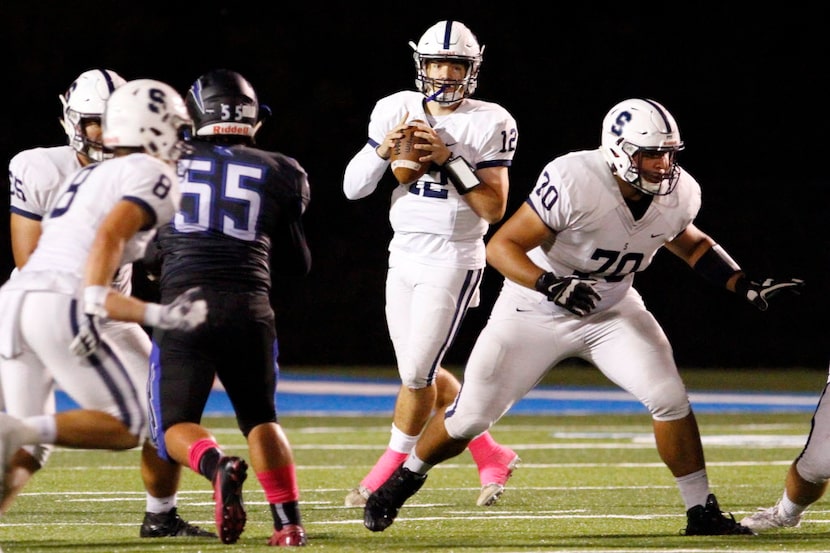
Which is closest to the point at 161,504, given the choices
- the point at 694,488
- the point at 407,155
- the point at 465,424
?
the point at 465,424

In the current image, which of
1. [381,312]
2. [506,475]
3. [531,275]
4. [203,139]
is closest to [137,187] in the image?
[203,139]

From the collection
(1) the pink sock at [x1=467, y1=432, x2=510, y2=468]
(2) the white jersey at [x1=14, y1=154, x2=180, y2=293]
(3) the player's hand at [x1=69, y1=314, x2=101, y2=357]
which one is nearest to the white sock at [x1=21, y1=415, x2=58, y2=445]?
(3) the player's hand at [x1=69, y1=314, x2=101, y2=357]

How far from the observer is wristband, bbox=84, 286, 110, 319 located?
3.79 meters

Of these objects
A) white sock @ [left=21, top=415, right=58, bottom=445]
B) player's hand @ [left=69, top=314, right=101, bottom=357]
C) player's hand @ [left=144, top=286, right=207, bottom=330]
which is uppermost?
player's hand @ [left=144, top=286, right=207, bottom=330]

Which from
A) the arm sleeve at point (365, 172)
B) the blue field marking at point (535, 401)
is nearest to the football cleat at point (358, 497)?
the arm sleeve at point (365, 172)

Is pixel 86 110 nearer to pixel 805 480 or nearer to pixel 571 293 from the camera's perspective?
pixel 571 293

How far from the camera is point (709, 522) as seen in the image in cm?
472

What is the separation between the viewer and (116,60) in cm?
1686

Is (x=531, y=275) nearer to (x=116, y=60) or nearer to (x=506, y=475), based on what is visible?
(x=506, y=475)

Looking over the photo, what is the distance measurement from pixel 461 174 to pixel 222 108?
120 centimetres

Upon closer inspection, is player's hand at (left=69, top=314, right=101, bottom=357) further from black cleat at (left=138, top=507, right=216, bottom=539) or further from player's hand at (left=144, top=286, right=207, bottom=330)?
black cleat at (left=138, top=507, right=216, bottom=539)

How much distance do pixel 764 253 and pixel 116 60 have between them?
7601 millimetres

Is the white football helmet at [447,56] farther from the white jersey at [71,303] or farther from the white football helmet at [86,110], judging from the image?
the white jersey at [71,303]

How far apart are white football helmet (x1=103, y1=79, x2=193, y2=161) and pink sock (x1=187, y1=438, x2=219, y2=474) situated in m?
0.81
